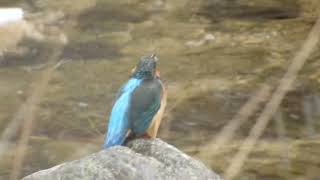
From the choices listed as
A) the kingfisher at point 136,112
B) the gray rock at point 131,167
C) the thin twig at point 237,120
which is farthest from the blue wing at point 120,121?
the thin twig at point 237,120

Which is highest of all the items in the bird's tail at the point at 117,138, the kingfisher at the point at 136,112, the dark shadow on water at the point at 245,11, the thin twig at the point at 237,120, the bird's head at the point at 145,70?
the bird's head at the point at 145,70

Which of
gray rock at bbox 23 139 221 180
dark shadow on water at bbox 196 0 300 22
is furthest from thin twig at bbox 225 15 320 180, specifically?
gray rock at bbox 23 139 221 180

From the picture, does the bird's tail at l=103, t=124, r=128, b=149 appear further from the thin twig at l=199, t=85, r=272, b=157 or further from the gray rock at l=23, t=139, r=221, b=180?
the thin twig at l=199, t=85, r=272, b=157

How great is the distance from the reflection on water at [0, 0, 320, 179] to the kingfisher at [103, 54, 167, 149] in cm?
122

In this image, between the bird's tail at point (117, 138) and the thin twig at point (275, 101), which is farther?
the thin twig at point (275, 101)

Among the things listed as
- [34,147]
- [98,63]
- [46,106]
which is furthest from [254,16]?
[34,147]

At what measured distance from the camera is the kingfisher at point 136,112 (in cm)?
332

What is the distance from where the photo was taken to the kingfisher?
332 cm

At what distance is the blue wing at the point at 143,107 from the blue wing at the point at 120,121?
2 centimetres

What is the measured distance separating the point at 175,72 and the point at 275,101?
0.77m

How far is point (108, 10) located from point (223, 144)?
2405mm

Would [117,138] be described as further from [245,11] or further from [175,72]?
[245,11]

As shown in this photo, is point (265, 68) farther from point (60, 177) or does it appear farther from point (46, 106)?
point (60, 177)

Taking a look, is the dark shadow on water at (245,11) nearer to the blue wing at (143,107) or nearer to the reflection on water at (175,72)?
the reflection on water at (175,72)
